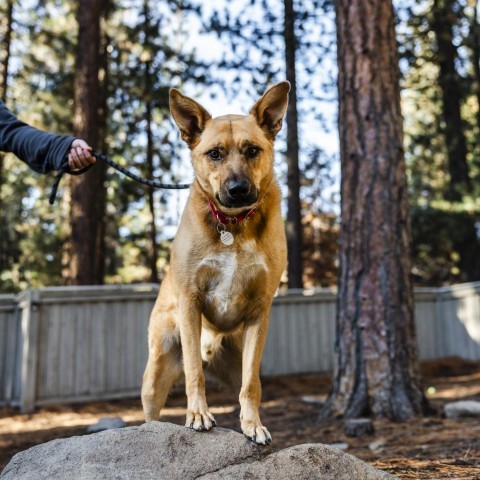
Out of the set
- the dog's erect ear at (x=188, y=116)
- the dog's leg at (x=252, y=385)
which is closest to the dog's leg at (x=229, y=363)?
the dog's leg at (x=252, y=385)

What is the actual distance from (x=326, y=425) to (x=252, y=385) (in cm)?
335

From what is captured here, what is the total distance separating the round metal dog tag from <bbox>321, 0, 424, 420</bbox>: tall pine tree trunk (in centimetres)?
354

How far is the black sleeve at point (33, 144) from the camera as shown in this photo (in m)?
3.78

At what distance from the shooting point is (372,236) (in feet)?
21.0

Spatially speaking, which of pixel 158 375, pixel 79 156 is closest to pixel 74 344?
pixel 158 375

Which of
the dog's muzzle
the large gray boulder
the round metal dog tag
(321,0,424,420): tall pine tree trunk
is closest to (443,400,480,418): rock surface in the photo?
(321,0,424,420): tall pine tree trunk

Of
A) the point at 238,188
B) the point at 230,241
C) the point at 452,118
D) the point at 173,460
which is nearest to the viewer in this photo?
the point at 173,460

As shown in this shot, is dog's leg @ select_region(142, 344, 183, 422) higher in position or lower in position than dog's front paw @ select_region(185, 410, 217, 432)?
higher

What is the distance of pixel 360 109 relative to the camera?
Result: 6.68m

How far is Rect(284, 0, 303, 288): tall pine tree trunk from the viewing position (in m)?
13.3

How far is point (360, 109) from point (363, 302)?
2.39m

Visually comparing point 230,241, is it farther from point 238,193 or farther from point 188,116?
point 188,116

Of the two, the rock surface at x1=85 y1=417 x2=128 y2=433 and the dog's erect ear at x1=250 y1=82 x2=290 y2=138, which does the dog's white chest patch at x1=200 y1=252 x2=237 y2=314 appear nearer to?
the dog's erect ear at x1=250 y1=82 x2=290 y2=138

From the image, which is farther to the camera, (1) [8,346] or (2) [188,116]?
(1) [8,346]
